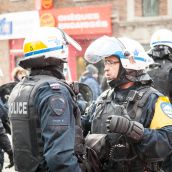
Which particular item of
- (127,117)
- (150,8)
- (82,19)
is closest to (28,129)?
(127,117)

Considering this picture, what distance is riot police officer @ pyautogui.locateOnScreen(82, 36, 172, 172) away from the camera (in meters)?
3.13

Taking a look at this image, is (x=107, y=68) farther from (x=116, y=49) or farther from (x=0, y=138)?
(x=0, y=138)

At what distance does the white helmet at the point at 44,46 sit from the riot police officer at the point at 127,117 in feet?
1.56

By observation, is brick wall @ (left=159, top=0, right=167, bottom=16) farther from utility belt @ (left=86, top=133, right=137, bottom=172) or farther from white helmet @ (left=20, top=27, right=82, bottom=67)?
white helmet @ (left=20, top=27, right=82, bottom=67)

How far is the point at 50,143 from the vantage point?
8.84 ft

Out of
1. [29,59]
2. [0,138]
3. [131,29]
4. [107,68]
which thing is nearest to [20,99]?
[29,59]

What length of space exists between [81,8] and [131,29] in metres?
2.15

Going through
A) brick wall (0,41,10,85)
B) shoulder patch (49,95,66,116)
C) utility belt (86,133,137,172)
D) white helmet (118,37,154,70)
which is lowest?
brick wall (0,41,10,85)

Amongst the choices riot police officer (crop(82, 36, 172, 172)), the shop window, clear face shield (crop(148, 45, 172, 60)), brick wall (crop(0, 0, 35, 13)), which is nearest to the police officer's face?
riot police officer (crop(82, 36, 172, 172))

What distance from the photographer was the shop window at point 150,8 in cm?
1673

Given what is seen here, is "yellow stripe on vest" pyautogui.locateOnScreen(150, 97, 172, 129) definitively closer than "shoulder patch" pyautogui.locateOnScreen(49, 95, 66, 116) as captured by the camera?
No

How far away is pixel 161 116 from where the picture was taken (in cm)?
323

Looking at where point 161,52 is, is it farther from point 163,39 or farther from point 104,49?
point 104,49

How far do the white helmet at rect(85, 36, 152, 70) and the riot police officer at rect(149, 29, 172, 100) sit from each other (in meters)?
1.08
